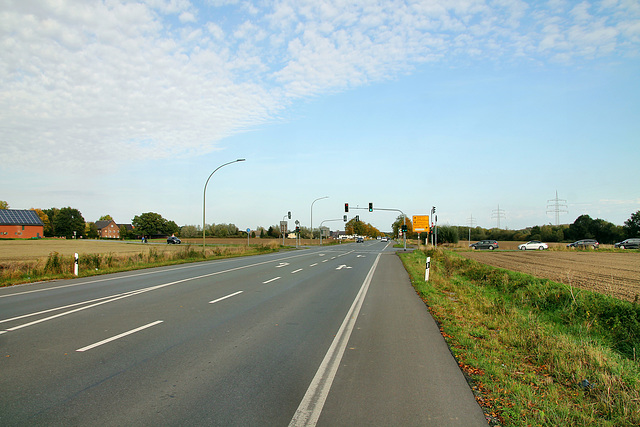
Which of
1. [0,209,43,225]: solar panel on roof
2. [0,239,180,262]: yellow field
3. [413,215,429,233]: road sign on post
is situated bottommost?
[0,239,180,262]: yellow field

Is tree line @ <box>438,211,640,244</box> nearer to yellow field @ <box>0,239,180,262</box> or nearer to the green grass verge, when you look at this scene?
yellow field @ <box>0,239,180,262</box>

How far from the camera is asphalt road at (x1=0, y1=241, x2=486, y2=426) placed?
4016 millimetres

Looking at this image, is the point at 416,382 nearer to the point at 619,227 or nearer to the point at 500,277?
the point at 500,277

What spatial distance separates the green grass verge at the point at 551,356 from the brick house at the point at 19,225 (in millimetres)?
113761

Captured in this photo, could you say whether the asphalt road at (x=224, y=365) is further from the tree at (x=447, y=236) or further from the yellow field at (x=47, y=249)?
the tree at (x=447, y=236)

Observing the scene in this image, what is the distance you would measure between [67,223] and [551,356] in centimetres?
14869

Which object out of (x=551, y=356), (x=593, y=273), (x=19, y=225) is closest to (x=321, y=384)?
(x=551, y=356)

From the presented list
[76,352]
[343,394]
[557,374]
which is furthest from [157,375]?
[557,374]

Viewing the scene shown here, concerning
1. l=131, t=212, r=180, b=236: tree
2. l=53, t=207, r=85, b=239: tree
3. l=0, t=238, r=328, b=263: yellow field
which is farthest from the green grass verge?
l=131, t=212, r=180, b=236: tree

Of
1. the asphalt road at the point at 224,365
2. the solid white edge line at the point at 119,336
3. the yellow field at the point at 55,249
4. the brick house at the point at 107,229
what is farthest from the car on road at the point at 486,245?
the brick house at the point at 107,229

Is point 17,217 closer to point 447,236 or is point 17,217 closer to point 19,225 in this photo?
point 19,225

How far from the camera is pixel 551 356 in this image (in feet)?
20.1

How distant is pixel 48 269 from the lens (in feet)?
60.0

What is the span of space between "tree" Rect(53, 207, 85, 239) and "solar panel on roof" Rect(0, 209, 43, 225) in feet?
80.8
